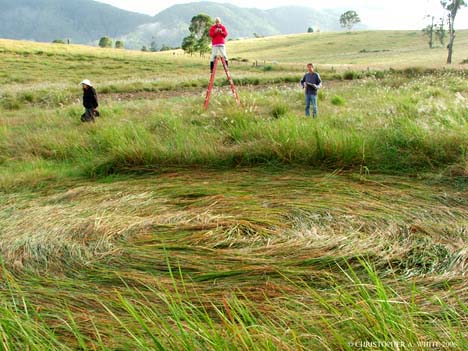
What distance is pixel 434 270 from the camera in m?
2.00

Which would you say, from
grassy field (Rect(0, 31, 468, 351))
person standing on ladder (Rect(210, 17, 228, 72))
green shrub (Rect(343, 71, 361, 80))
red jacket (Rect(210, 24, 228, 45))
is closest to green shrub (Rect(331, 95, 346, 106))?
person standing on ladder (Rect(210, 17, 228, 72))

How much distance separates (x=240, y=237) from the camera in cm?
246

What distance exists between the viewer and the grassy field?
1.41 metres

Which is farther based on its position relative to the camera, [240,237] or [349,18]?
[349,18]

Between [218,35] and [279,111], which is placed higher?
[218,35]

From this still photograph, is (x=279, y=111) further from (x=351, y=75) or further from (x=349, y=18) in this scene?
(x=349, y=18)

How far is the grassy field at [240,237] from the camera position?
1.41 m

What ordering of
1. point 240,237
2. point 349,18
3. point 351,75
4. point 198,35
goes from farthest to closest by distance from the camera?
point 349,18 < point 198,35 < point 351,75 < point 240,237

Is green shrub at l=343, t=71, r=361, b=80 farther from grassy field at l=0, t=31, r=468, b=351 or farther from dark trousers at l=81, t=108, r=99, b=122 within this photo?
dark trousers at l=81, t=108, r=99, b=122

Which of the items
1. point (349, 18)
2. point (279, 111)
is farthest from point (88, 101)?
point (349, 18)

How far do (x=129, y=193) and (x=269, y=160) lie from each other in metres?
1.49

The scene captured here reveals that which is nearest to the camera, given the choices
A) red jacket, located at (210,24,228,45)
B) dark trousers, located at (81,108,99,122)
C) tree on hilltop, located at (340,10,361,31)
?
red jacket, located at (210,24,228,45)

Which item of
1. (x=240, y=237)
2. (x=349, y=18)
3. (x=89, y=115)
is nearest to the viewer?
(x=240, y=237)

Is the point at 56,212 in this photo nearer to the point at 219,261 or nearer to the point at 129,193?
the point at 129,193
